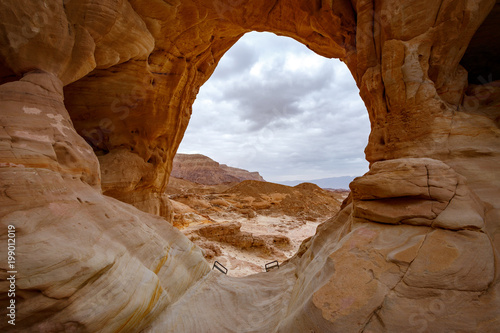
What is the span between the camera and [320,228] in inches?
220

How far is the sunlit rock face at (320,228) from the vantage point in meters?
2.27

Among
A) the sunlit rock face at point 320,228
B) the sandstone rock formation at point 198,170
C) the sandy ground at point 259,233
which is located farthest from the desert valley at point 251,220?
→ the sandstone rock formation at point 198,170

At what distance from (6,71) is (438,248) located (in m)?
8.15

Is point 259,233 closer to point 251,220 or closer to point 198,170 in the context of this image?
point 251,220

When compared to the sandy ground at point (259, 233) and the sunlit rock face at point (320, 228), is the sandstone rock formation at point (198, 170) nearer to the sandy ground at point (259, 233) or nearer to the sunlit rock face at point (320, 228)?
the sandy ground at point (259, 233)

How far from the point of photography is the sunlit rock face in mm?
2270

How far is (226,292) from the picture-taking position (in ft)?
14.0

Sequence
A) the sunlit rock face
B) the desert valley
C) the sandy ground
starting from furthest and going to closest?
the desert valley → the sandy ground → the sunlit rock face

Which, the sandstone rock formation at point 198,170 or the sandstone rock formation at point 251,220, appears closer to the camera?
the sandstone rock formation at point 251,220

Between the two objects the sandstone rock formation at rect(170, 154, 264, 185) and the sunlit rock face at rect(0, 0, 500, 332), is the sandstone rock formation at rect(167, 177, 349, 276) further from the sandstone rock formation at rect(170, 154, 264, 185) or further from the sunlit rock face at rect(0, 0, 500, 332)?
the sandstone rock formation at rect(170, 154, 264, 185)

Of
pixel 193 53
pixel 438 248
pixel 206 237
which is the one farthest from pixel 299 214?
pixel 438 248

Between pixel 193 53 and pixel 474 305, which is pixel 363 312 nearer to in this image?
pixel 474 305

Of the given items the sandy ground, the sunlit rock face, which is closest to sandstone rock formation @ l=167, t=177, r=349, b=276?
the sandy ground

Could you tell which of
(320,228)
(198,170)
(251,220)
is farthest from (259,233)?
(198,170)
